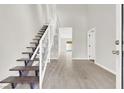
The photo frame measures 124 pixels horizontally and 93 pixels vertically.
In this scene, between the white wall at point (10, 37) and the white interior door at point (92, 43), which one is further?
the white interior door at point (92, 43)

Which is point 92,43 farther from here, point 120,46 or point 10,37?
point 120,46

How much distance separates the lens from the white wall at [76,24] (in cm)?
1113

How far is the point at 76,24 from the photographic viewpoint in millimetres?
11180

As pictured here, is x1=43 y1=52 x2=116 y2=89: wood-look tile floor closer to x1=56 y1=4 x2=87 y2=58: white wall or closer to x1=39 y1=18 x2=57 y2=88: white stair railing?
x1=39 y1=18 x2=57 y2=88: white stair railing

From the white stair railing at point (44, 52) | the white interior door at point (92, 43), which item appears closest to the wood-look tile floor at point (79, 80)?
the white stair railing at point (44, 52)

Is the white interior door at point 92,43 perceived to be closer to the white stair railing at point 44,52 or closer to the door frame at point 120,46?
the white stair railing at point 44,52

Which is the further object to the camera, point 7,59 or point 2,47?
point 7,59

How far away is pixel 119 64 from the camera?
2061 mm

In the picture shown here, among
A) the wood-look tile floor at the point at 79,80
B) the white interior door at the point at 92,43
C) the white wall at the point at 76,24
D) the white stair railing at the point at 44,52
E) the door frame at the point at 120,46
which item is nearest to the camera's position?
the door frame at the point at 120,46

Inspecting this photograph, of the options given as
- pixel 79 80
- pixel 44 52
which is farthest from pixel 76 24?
pixel 79 80

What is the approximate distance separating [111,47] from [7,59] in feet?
11.8
